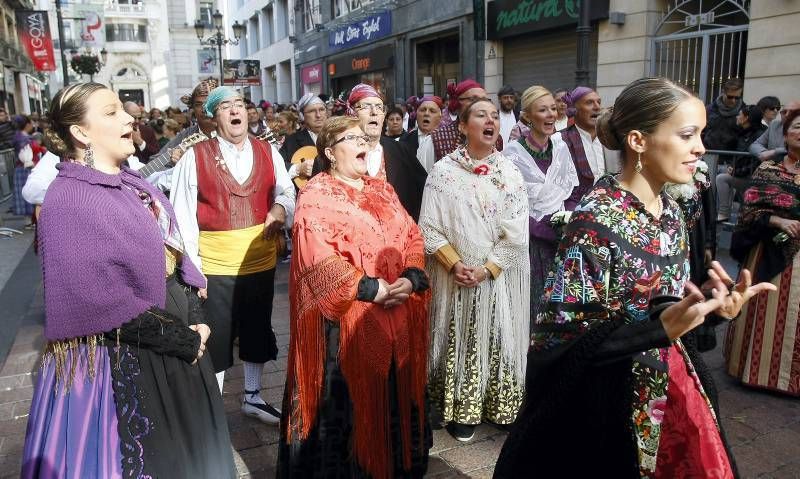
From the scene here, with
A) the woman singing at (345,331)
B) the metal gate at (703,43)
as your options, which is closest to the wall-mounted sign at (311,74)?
the metal gate at (703,43)

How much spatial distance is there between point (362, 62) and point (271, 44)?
15065 millimetres

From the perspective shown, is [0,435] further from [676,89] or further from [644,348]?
[676,89]

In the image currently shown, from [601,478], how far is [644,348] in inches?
18.3

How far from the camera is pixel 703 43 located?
32.2 ft

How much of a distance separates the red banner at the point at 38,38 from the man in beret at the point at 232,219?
24.7 m

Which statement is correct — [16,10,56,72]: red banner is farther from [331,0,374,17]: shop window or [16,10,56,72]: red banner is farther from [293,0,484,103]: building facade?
[331,0,374,17]: shop window

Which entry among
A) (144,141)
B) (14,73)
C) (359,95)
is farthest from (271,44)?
(359,95)

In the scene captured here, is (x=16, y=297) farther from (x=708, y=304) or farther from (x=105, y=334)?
(x=708, y=304)

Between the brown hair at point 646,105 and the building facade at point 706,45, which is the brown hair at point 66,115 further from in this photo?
the building facade at point 706,45

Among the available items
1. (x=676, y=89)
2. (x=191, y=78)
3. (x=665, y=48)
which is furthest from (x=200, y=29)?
(x=191, y=78)

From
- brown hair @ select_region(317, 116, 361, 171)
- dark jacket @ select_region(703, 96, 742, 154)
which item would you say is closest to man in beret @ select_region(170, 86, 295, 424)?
brown hair @ select_region(317, 116, 361, 171)

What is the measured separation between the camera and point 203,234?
11.5ft

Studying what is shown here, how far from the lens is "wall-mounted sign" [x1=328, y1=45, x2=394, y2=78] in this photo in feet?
66.7

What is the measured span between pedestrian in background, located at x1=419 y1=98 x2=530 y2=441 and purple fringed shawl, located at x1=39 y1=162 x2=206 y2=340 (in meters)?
1.75
